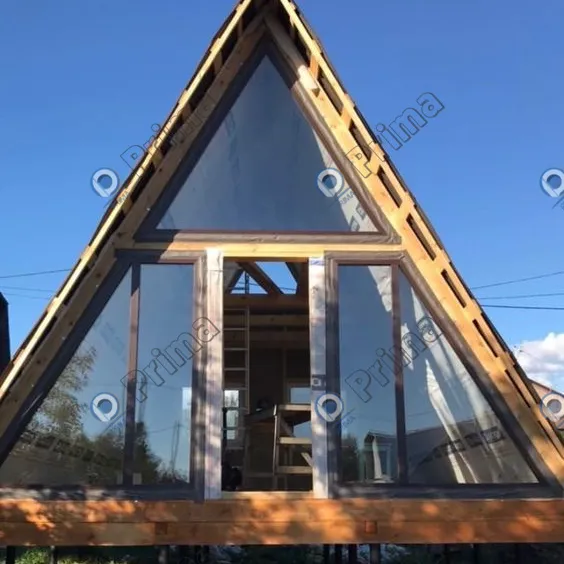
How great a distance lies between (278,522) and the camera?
5.22 metres

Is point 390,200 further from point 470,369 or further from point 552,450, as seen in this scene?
point 552,450

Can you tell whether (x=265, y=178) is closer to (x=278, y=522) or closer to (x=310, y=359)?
(x=310, y=359)

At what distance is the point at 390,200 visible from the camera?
229 inches

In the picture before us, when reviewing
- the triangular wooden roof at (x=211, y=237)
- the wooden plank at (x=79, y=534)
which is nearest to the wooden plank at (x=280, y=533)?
the wooden plank at (x=79, y=534)

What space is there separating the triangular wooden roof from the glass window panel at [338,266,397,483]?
0.42 m

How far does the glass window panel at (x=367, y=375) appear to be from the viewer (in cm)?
543

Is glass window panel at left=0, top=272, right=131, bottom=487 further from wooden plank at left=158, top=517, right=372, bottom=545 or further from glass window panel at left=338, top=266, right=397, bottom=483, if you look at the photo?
glass window panel at left=338, top=266, right=397, bottom=483

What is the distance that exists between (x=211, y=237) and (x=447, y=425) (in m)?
2.45

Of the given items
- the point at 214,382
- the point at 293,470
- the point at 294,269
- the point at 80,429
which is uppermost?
the point at 294,269

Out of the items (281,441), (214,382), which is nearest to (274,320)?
(281,441)

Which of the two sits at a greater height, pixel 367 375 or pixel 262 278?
pixel 262 278

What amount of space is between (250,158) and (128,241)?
51.0 inches

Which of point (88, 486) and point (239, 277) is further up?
point (239, 277)

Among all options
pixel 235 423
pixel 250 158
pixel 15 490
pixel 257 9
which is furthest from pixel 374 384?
pixel 235 423
